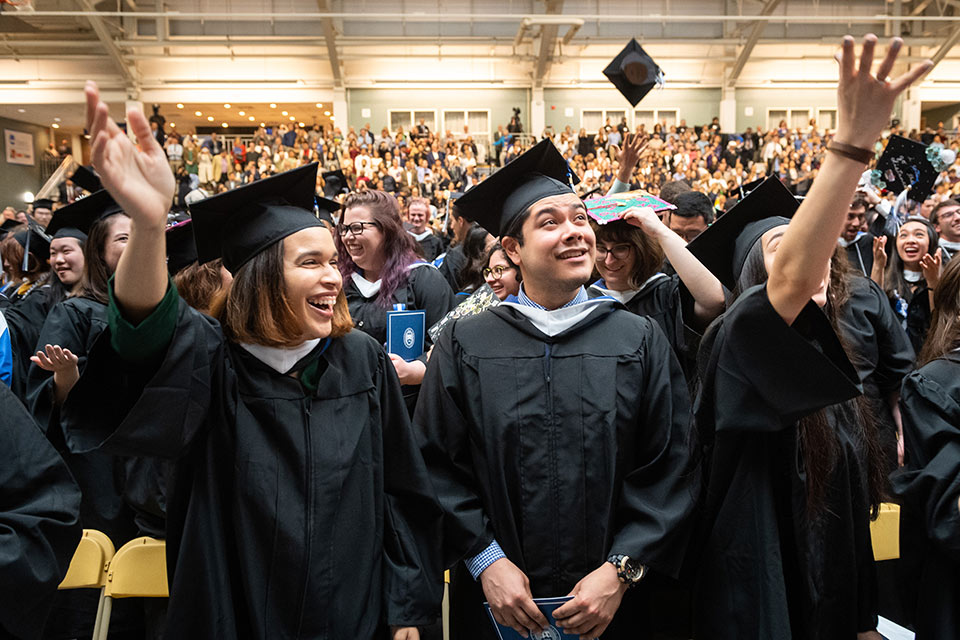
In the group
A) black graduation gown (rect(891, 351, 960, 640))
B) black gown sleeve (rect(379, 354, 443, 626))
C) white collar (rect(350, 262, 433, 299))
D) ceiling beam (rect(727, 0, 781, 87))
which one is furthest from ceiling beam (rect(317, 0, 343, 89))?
black graduation gown (rect(891, 351, 960, 640))

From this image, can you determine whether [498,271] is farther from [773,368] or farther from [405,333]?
[773,368]

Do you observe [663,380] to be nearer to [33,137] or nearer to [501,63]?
[501,63]

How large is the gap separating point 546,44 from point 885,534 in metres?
21.9

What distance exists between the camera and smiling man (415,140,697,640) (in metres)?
2.14

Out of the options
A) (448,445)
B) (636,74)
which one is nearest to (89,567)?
(448,445)

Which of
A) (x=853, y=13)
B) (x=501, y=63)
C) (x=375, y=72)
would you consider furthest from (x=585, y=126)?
(x=853, y=13)

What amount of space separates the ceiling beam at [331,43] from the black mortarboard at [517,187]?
21495 millimetres

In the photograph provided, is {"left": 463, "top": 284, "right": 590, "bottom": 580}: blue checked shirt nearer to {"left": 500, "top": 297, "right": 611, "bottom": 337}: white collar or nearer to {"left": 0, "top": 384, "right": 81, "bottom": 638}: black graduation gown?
{"left": 500, "top": 297, "right": 611, "bottom": 337}: white collar

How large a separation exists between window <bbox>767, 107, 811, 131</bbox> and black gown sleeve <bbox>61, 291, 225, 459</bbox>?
2641 cm

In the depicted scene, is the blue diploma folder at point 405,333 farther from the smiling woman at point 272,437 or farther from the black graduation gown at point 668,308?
the smiling woman at point 272,437

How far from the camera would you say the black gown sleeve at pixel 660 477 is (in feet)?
6.95

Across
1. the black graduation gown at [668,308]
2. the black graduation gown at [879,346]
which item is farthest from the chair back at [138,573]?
the black graduation gown at [879,346]

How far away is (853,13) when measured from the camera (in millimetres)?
24297

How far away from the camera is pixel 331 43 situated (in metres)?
22.8
